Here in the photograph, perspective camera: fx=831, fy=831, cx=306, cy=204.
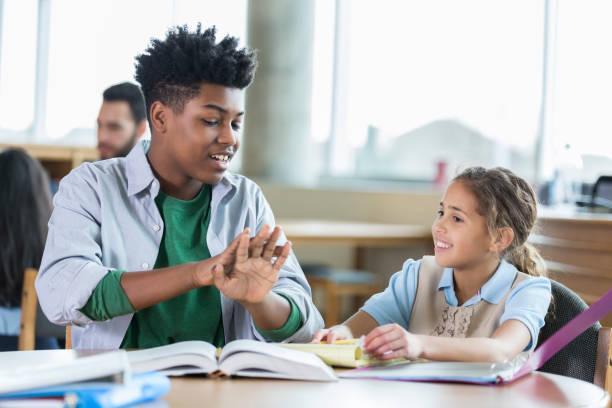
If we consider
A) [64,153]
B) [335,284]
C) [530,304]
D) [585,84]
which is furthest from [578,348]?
[335,284]

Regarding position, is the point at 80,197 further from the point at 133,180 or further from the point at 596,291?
the point at 596,291

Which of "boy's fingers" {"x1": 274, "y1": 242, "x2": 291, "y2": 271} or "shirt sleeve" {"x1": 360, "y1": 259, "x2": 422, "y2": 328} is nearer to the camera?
"boy's fingers" {"x1": 274, "y1": 242, "x2": 291, "y2": 271}

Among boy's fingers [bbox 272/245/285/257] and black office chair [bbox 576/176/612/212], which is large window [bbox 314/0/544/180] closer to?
black office chair [bbox 576/176/612/212]

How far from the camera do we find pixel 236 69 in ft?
5.43

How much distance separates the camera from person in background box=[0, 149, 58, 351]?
2525mm

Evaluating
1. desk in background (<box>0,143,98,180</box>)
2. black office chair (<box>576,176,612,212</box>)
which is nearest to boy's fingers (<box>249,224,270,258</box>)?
black office chair (<box>576,176,612,212</box>)

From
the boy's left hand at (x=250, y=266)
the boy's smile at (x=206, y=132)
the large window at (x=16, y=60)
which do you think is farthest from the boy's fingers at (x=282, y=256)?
the large window at (x=16, y=60)

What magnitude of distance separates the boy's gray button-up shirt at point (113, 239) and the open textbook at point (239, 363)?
267mm

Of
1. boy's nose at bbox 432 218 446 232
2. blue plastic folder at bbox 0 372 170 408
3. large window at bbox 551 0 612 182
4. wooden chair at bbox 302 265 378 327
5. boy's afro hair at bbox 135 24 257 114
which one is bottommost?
wooden chair at bbox 302 265 378 327

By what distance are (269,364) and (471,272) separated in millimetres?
623

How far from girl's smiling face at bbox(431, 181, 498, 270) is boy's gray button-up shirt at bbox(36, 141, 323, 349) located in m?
0.29

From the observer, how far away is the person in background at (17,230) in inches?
99.4

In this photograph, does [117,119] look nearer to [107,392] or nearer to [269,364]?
[269,364]

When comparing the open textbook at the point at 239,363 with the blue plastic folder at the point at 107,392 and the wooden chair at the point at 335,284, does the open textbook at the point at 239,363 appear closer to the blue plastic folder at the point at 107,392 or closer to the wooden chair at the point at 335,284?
the blue plastic folder at the point at 107,392
